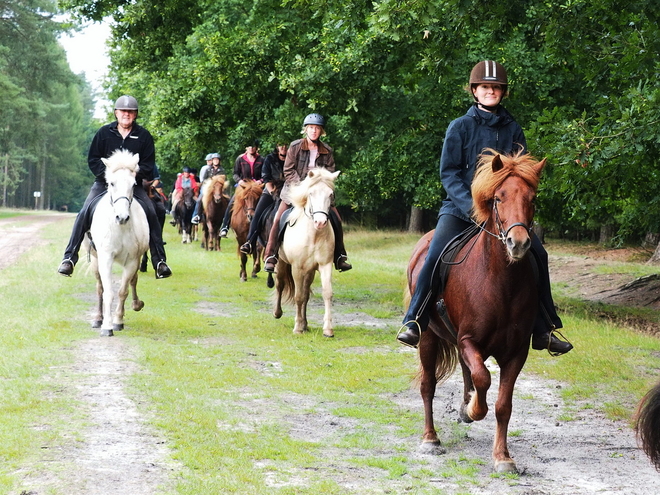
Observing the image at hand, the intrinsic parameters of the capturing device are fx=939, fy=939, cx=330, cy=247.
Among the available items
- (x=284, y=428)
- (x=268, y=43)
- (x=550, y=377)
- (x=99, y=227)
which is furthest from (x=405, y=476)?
(x=268, y=43)

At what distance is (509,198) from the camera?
238 inches

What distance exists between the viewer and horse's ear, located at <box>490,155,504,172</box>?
616 cm

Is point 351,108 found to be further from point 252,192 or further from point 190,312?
point 190,312

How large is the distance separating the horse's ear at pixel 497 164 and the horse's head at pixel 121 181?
6.16 metres

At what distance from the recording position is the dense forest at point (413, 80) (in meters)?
12.3

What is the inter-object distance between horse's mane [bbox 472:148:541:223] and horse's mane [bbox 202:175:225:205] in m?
20.6

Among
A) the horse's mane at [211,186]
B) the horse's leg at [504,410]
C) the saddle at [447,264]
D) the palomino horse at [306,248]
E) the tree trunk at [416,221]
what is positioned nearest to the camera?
the horse's leg at [504,410]

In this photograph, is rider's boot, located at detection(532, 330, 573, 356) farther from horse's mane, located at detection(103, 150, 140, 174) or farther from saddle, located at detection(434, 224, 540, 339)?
horse's mane, located at detection(103, 150, 140, 174)

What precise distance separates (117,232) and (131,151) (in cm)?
117

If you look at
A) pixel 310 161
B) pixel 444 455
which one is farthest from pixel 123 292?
pixel 444 455

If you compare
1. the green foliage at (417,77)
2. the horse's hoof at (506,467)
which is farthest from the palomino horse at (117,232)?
the horse's hoof at (506,467)

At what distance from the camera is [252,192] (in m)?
20.0

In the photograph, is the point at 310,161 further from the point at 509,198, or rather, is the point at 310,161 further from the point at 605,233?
the point at 605,233

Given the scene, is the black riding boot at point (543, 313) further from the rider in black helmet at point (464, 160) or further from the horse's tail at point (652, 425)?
the horse's tail at point (652, 425)
